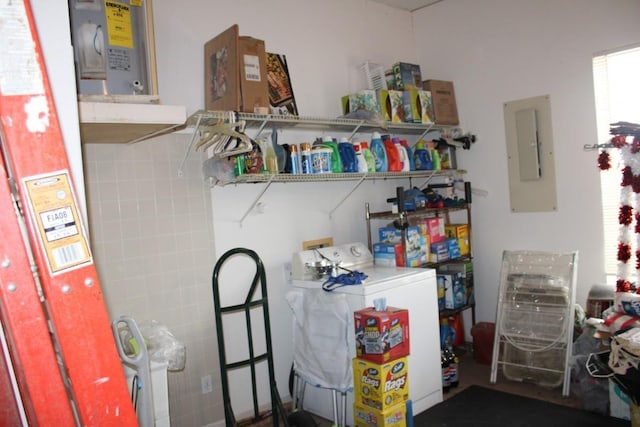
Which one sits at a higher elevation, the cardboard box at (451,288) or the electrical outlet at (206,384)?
the cardboard box at (451,288)

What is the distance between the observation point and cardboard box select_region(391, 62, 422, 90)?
12.7ft

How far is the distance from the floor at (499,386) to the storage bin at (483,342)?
5 centimetres

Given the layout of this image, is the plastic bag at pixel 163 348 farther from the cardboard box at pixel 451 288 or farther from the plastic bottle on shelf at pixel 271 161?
the cardboard box at pixel 451 288

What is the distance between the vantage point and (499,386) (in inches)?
135

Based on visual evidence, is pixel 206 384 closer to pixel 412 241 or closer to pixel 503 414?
pixel 412 241

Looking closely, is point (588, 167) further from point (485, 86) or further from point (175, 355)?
point (175, 355)

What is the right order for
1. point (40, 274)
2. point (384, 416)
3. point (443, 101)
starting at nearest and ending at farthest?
point (40, 274) < point (384, 416) < point (443, 101)

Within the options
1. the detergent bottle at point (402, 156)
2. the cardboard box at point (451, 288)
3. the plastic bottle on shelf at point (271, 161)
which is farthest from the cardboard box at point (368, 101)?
the cardboard box at point (451, 288)

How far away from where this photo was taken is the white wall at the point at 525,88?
11.2 ft

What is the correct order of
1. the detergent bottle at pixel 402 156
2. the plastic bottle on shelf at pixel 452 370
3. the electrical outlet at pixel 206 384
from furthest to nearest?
the detergent bottle at pixel 402 156, the plastic bottle on shelf at pixel 452 370, the electrical outlet at pixel 206 384

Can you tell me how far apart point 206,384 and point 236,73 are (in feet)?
6.12

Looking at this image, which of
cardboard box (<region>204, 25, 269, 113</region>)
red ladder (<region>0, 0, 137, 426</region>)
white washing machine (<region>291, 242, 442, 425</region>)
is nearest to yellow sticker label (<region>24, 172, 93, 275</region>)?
red ladder (<region>0, 0, 137, 426</region>)

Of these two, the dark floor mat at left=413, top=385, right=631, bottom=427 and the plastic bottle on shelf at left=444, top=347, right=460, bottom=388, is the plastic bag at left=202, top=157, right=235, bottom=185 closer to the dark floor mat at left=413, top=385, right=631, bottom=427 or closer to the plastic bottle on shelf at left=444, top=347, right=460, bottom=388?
the dark floor mat at left=413, top=385, right=631, bottom=427

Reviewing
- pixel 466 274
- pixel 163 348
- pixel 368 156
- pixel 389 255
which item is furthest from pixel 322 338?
pixel 466 274
